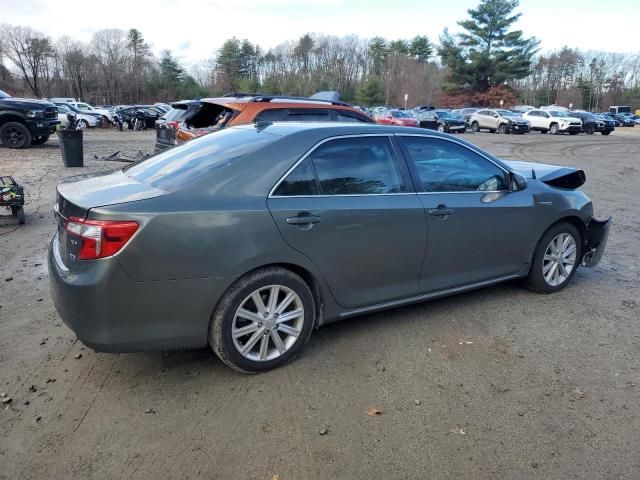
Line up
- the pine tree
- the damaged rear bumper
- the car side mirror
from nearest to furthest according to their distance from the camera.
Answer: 1. the car side mirror
2. the damaged rear bumper
3. the pine tree

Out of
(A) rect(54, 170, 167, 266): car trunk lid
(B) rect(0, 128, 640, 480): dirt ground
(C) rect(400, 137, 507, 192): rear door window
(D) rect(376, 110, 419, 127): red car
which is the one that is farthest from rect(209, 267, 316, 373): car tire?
(D) rect(376, 110, 419, 127): red car

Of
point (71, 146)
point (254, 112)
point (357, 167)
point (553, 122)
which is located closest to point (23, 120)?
point (71, 146)

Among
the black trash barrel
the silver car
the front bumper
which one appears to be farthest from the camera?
the silver car

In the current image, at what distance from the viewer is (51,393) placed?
3.13 m

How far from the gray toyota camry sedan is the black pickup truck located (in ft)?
47.1

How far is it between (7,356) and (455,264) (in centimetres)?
337

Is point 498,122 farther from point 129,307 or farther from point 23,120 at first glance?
point 129,307

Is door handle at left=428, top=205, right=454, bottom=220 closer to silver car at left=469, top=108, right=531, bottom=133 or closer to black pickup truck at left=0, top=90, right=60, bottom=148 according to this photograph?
black pickup truck at left=0, top=90, right=60, bottom=148

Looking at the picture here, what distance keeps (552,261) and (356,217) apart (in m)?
2.34

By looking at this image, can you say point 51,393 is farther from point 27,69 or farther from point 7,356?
point 27,69

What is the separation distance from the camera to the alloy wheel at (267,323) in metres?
3.28

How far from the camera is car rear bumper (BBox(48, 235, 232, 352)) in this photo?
114 inches

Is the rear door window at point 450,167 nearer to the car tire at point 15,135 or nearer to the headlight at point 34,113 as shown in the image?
the headlight at point 34,113

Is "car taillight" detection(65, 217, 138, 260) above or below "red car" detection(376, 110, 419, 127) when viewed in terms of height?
below
